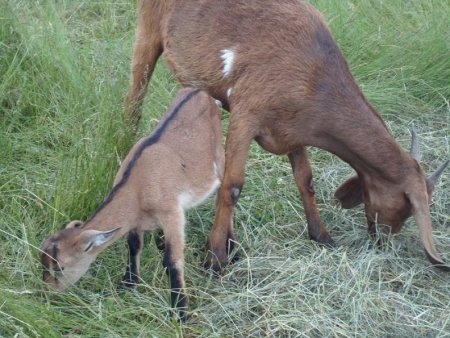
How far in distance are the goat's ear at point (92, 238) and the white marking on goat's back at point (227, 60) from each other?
4.28 feet

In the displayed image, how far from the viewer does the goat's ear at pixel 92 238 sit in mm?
4551

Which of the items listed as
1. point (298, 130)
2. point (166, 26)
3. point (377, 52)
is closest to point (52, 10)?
point (166, 26)

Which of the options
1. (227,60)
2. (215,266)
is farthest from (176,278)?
(227,60)

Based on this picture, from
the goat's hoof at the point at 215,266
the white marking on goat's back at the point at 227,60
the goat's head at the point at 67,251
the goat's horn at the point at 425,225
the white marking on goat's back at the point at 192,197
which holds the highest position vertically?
the white marking on goat's back at the point at 227,60

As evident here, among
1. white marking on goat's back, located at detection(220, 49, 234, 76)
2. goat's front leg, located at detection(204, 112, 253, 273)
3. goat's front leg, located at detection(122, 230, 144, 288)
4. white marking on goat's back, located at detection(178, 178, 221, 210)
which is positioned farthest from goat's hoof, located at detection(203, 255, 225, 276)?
white marking on goat's back, located at detection(220, 49, 234, 76)

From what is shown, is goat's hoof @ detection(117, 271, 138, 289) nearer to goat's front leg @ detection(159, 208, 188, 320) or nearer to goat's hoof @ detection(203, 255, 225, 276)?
goat's front leg @ detection(159, 208, 188, 320)

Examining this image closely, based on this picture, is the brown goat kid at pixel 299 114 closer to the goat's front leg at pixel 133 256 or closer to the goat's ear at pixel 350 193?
the goat's ear at pixel 350 193

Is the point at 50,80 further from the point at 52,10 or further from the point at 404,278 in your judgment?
the point at 404,278

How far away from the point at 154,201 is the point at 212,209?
3.45 ft

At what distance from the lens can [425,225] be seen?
16.5ft

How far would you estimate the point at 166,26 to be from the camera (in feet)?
19.4

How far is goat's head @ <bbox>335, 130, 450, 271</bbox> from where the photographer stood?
5035 mm

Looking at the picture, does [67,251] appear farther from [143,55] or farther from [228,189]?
[143,55]

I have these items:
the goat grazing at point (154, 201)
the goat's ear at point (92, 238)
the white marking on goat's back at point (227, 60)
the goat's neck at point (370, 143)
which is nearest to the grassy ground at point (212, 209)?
the goat grazing at point (154, 201)
